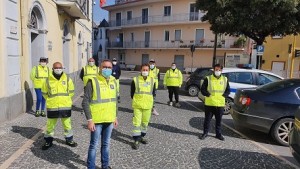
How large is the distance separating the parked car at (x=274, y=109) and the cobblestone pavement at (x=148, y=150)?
57cm

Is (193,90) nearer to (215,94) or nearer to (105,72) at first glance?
(215,94)

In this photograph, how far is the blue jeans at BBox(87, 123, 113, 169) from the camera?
4.05 meters

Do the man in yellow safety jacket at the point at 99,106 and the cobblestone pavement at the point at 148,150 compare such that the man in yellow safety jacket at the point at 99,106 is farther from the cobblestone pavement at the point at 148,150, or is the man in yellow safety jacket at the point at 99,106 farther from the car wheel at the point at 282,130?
the car wheel at the point at 282,130

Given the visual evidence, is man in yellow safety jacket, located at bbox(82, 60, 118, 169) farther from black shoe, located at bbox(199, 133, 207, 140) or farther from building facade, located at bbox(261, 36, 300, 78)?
building facade, located at bbox(261, 36, 300, 78)

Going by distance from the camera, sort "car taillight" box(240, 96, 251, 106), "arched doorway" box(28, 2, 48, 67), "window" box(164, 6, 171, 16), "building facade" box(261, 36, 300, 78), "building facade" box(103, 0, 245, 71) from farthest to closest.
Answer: "window" box(164, 6, 171, 16), "building facade" box(103, 0, 245, 71), "building facade" box(261, 36, 300, 78), "arched doorway" box(28, 2, 48, 67), "car taillight" box(240, 96, 251, 106)

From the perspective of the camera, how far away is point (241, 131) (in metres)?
7.28

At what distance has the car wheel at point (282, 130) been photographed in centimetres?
610

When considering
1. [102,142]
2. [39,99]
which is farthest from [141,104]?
[39,99]

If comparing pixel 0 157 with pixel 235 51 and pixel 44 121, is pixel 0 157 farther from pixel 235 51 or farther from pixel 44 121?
pixel 235 51

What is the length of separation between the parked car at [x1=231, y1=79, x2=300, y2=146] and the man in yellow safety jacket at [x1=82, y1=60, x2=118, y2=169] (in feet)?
11.9

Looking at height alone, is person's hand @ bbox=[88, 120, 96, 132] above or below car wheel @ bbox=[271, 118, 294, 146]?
above

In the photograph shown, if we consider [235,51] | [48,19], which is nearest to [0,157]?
[48,19]

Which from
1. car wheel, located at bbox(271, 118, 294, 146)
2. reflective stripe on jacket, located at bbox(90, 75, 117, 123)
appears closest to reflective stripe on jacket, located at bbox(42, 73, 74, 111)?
reflective stripe on jacket, located at bbox(90, 75, 117, 123)

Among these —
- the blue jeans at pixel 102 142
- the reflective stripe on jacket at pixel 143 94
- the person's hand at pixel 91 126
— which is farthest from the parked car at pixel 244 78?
the person's hand at pixel 91 126
